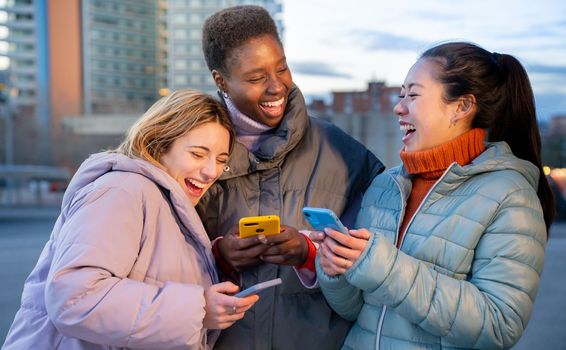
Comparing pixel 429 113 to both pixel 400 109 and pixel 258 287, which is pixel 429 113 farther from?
pixel 258 287

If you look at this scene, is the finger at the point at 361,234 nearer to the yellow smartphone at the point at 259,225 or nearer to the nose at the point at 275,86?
the yellow smartphone at the point at 259,225

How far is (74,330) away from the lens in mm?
1673

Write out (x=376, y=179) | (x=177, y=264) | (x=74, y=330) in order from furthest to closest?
(x=376, y=179), (x=177, y=264), (x=74, y=330)

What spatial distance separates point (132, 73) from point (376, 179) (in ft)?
239

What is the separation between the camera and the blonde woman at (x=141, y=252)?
1666 mm

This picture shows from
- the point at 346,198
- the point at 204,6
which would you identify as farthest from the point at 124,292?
the point at 204,6

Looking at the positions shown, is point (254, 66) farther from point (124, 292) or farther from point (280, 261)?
point (124, 292)

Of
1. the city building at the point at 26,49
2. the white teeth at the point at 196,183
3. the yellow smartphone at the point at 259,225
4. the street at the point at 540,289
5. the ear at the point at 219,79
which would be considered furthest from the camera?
the city building at the point at 26,49

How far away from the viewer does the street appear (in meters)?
5.40

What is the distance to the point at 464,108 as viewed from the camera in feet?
6.48

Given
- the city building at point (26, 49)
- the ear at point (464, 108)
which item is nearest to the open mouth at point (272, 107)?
the ear at point (464, 108)

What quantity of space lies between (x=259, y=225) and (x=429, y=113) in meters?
0.68

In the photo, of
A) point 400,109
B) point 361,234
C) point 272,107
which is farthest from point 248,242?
point 400,109

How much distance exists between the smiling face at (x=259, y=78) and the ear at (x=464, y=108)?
2.21 feet
